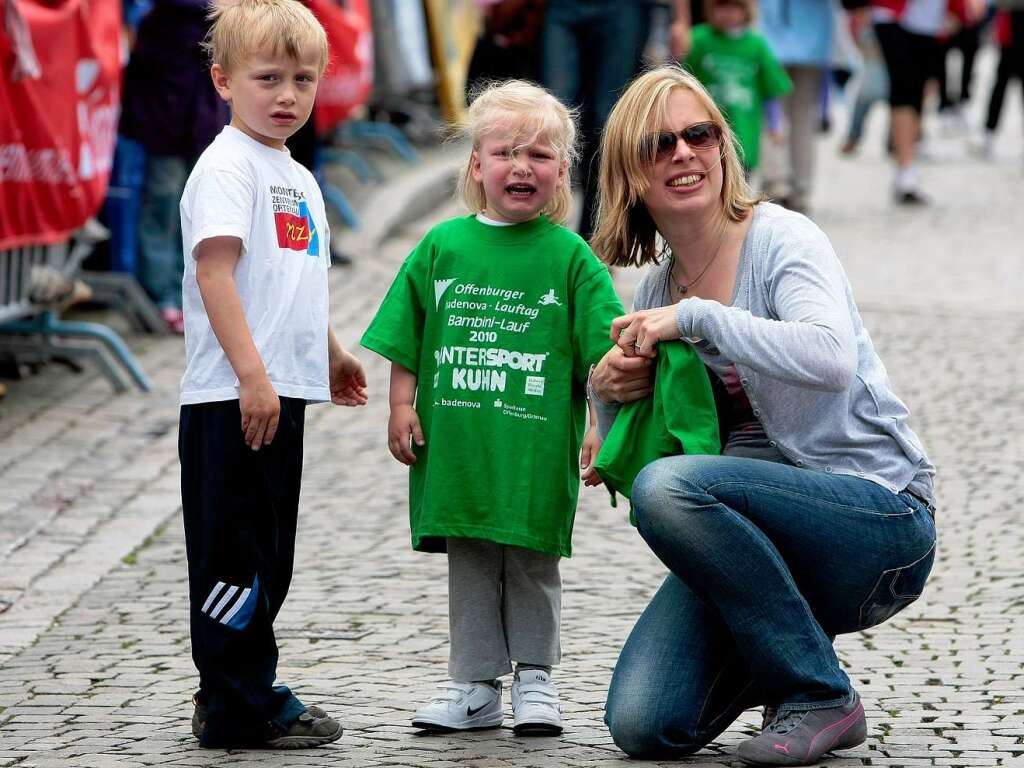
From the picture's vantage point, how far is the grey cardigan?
11.5 feet

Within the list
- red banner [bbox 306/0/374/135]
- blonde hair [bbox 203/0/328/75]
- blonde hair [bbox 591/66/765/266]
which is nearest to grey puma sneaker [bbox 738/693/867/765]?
blonde hair [bbox 591/66/765/266]

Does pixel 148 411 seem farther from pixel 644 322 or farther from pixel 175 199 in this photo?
pixel 644 322

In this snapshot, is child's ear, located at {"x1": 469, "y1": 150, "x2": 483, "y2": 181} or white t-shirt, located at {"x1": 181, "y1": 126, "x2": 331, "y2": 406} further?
child's ear, located at {"x1": 469, "y1": 150, "x2": 483, "y2": 181}

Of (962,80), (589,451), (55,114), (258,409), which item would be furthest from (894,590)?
(962,80)

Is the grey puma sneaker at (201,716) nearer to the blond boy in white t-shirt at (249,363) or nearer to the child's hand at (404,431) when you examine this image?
the blond boy in white t-shirt at (249,363)

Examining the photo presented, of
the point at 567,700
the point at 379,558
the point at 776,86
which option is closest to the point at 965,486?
the point at 379,558

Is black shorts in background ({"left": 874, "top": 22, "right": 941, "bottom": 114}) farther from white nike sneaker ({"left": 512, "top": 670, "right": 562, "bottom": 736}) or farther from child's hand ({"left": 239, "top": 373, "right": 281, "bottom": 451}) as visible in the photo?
child's hand ({"left": 239, "top": 373, "right": 281, "bottom": 451})

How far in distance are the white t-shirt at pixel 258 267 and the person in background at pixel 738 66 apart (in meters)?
6.90

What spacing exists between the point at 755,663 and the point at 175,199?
5364 millimetres

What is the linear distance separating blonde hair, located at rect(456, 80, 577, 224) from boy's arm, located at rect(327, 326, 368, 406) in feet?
1.34

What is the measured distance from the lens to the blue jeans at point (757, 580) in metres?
3.56

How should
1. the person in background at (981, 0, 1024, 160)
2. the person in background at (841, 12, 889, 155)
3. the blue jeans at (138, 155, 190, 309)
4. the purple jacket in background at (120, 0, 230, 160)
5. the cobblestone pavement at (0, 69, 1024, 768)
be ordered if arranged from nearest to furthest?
the cobblestone pavement at (0, 69, 1024, 768) < the purple jacket in background at (120, 0, 230, 160) < the blue jeans at (138, 155, 190, 309) < the person in background at (981, 0, 1024, 160) < the person in background at (841, 12, 889, 155)

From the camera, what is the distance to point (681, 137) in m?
3.76

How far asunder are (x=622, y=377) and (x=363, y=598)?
1.59m
